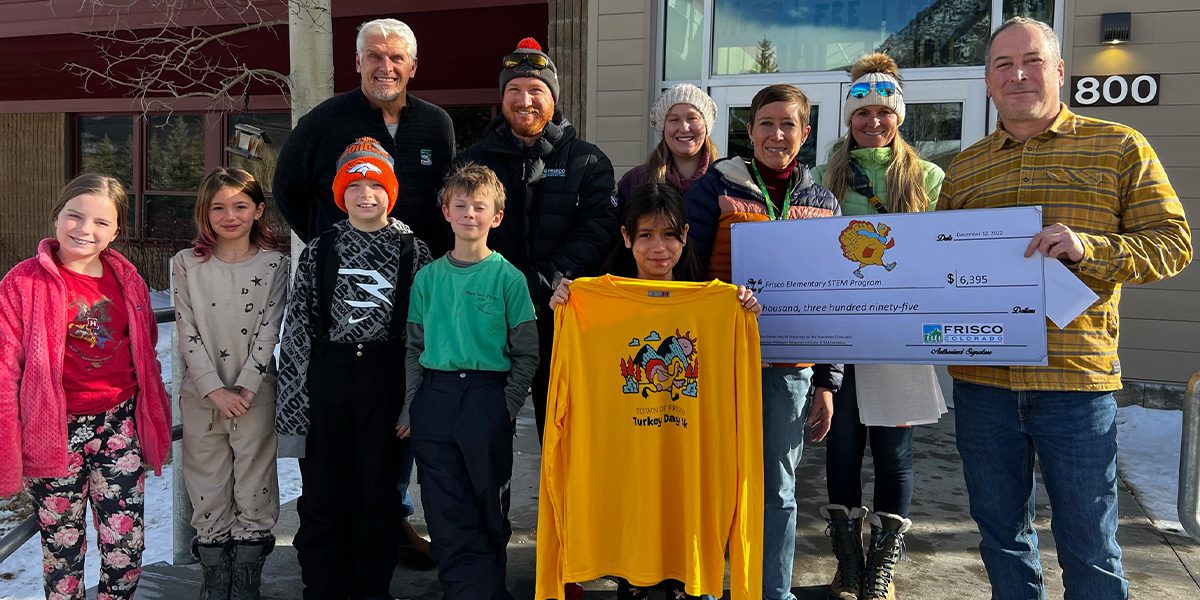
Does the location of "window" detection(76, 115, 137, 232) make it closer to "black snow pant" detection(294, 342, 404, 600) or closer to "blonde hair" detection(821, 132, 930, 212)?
"black snow pant" detection(294, 342, 404, 600)

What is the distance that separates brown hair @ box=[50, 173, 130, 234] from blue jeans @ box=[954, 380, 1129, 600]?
A: 3221 mm

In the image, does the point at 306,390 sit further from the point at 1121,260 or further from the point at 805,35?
the point at 805,35

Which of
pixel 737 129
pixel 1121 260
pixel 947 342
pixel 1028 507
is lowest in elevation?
pixel 1028 507

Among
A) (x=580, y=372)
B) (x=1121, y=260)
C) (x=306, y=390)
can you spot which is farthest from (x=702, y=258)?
(x=306, y=390)

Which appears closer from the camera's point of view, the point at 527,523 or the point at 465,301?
the point at 465,301

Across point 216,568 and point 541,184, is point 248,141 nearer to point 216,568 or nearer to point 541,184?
point 541,184

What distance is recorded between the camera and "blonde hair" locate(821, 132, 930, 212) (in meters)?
3.44

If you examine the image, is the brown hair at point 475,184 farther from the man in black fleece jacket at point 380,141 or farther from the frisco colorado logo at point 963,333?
the frisco colorado logo at point 963,333

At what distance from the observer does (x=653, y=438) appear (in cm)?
298

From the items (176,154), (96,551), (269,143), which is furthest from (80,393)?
(176,154)

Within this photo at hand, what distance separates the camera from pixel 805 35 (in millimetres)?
7926

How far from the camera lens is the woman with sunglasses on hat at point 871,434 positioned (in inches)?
135

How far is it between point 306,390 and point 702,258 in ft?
5.49

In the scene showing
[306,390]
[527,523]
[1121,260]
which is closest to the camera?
[1121,260]
